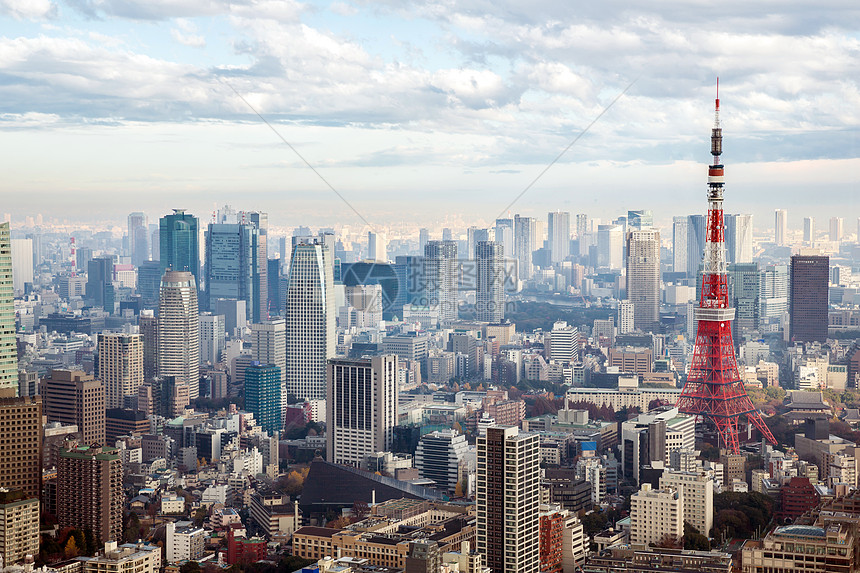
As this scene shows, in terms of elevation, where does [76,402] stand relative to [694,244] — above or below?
below

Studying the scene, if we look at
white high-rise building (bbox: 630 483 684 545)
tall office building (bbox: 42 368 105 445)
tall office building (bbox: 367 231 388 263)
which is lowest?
white high-rise building (bbox: 630 483 684 545)

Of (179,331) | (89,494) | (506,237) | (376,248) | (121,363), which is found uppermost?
(506,237)

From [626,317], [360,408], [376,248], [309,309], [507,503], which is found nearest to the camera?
[507,503]

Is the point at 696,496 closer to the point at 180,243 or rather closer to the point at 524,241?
the point at 524,241

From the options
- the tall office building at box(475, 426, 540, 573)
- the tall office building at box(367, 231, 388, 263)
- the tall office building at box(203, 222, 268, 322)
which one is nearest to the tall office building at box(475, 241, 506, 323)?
the tall office building at box(367, 231, 388, 263)

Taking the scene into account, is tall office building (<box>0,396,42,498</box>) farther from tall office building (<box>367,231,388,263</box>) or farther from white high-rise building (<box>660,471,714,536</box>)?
tall office building (<box>367,231,388,263</box>)

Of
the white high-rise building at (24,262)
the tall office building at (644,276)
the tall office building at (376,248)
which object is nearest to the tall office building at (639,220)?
the tall office building at (644,276)

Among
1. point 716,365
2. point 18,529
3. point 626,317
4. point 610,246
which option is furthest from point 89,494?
point 610,246
